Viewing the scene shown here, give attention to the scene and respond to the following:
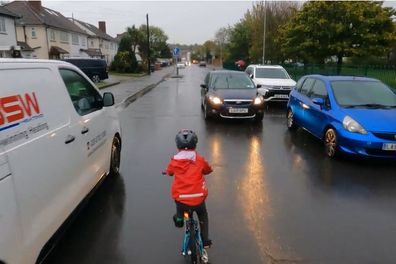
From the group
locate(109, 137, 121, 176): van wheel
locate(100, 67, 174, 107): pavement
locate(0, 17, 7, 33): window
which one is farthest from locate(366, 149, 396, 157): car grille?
locate(0, 17, 7, 33): window

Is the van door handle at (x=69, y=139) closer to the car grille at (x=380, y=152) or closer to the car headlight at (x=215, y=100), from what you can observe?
the car grille at (x=380, y=152)

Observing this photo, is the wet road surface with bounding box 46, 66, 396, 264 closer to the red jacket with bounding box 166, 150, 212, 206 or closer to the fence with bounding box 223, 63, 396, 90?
the red jacket with bounding box 166, 150, 212, 206

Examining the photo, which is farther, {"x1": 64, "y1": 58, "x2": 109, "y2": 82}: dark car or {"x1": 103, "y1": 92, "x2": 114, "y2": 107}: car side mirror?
{"x1": 64, "y1": 58, "x2": 109, "y2": 82}: dark car

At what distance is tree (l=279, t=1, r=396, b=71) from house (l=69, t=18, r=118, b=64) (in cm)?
4896

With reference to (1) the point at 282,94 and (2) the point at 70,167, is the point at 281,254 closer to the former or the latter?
(2) the point at 70,167

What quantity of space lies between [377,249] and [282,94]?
465 inches

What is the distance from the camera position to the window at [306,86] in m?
9.36

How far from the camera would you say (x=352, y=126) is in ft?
22.7

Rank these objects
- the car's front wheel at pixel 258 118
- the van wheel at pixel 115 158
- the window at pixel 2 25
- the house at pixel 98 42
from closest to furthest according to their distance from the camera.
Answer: the van wheel at pixel 115 158
the car's front wheel at pixel 258 118
the window at pixel 2 25
the house at pixel 98 42

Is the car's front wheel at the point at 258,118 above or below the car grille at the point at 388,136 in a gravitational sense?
below

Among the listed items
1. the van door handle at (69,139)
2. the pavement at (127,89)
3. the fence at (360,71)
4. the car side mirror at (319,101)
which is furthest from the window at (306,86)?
the fence at (360,71)

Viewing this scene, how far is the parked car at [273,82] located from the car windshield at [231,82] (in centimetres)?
244

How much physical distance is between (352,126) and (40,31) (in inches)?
1889

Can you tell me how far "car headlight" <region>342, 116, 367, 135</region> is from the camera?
22.2 feet
